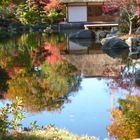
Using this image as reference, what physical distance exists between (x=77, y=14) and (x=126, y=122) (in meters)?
31.9

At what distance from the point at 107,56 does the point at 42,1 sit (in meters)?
21.3

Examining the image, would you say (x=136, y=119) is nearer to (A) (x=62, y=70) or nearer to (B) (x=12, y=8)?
(A) (x=62, y=70)

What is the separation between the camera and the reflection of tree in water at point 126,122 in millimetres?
8977

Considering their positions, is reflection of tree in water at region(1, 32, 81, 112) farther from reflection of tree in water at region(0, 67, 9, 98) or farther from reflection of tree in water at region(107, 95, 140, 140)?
reflection of tree in water at region(107, 95, 140, 140)

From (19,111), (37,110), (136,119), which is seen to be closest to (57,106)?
(37,110)

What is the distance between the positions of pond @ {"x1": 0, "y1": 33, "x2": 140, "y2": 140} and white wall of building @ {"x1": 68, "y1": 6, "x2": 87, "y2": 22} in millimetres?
12477

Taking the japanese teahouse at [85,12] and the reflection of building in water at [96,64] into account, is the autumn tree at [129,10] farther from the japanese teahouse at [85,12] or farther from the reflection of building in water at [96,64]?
the japanese teahouse at [85,12]

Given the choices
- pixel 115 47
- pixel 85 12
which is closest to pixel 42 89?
pixel 115 47

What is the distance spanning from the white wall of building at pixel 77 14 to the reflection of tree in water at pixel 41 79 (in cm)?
1380

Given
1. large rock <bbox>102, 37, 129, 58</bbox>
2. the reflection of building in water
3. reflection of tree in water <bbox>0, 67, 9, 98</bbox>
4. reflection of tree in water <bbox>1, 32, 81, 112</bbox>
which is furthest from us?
large rock <bbox>102, 37, 129, 58</bbox>

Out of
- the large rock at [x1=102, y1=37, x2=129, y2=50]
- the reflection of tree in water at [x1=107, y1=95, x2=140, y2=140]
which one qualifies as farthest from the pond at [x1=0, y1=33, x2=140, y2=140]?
the large rock at [x1=102, y1=37, x2=129, y2=50]

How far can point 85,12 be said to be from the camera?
133ft

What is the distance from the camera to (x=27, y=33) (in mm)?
38312

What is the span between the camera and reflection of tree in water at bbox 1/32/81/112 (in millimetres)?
13741
